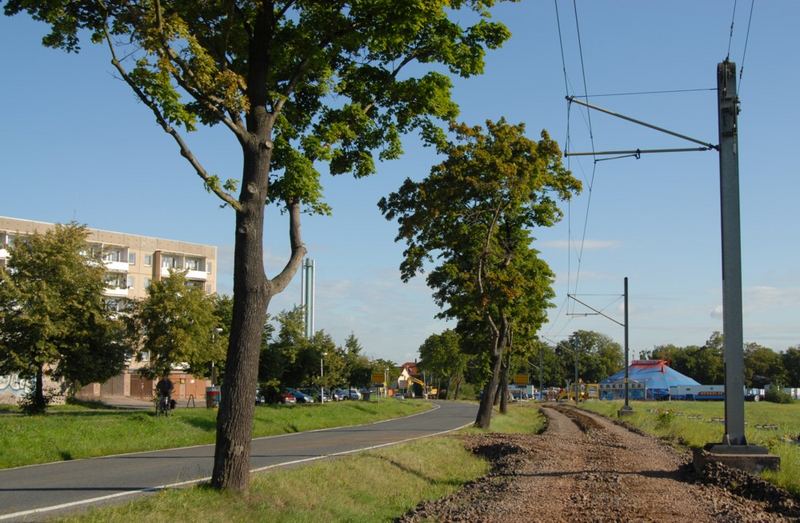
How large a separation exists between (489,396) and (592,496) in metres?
21.9

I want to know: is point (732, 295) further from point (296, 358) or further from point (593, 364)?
point (593, 364)

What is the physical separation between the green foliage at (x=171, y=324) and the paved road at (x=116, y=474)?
14.2 metres

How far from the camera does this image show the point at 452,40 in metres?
13.6

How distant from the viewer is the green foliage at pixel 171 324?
38.6 meters

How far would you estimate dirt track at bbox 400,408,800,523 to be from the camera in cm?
1171

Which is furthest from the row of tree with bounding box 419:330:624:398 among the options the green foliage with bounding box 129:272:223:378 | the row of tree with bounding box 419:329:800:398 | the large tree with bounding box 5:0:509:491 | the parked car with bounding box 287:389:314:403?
the large tree with bounding box 5:0:509:491

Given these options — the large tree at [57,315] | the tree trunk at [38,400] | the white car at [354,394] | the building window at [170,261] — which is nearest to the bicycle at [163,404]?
the large tree at [57,315]

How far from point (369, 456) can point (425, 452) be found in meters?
2.73

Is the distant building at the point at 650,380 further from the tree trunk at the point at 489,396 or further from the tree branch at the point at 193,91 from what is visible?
the tree branch at the point at 193,91

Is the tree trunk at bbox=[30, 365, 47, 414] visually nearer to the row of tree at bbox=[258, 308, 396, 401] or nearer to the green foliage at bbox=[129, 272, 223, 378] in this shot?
the green foliage at bbox=[129, 272, 223, 378]

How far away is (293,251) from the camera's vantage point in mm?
12641

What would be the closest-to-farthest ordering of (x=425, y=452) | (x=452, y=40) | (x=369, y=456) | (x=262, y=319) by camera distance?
(x=262, y=319)
(x=452, y=40)
(x=369, y=456)
(x=425, y=452)

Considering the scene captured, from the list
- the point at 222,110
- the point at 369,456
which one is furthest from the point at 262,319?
the point at 369,456

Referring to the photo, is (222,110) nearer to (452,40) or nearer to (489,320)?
(452,40)
